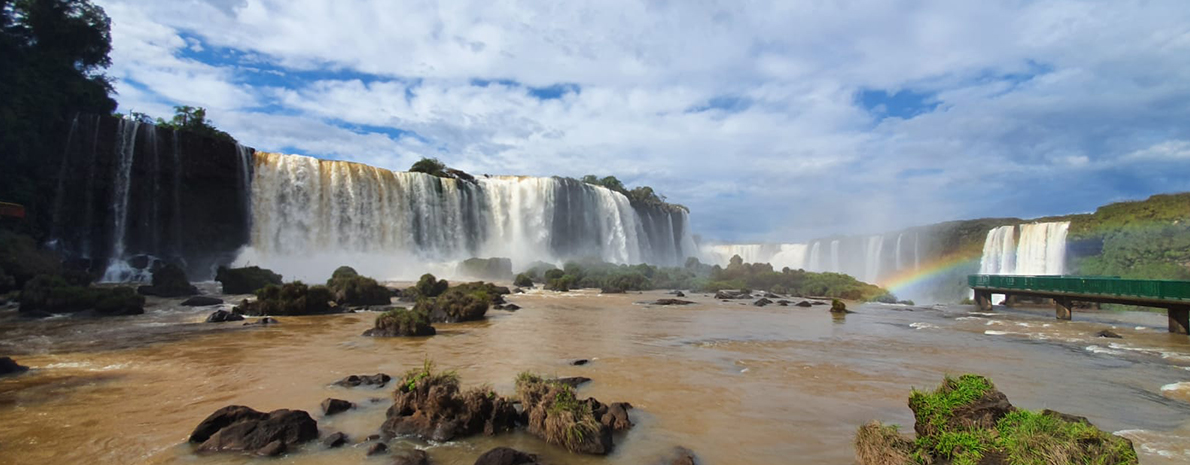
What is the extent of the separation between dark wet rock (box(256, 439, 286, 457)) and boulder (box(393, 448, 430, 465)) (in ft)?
3.48

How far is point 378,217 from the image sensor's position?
3903 cm

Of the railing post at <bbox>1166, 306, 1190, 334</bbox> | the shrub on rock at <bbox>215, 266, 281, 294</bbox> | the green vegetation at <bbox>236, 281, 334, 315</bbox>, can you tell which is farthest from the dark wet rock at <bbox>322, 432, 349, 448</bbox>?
the railing post at <bbox>1166, 306, 1190, 334</bbox>

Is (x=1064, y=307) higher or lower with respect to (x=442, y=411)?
higher

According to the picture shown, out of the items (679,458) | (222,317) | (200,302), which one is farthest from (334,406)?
(200,302)

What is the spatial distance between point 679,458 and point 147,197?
37.4 metres

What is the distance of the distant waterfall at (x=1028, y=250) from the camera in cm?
3662

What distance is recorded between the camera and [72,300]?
17.0m

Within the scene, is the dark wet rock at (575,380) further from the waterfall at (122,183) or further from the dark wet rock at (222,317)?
the waterfall at (122,183)

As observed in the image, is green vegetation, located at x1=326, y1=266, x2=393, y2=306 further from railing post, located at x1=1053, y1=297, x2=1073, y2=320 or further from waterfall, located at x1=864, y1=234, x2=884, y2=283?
waterfall, located at x1=864, y1=234, x2=884, y2=283

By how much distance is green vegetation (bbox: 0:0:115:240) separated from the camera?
27.3m

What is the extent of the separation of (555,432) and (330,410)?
2.86 meters

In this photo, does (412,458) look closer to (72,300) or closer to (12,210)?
(72,300)

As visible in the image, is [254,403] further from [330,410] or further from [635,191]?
[635,191]

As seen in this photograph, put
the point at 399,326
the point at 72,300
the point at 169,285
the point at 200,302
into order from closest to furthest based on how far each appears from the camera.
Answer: the point at 399,326, the point at 72,300, the point at 200,302, the point at 169,285
